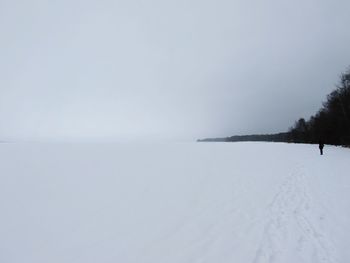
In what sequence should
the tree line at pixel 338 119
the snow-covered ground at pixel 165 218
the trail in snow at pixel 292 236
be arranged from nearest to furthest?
the trail in snow at pixel 292 236
the snow-covered ground at pixel 165 218
the tree line at pixel 338 119

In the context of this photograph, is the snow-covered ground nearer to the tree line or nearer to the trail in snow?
the trail in snow

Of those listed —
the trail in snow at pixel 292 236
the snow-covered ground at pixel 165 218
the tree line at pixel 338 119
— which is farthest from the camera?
the tree line at pixel 338 119

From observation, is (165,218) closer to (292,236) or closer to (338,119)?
(292,236)

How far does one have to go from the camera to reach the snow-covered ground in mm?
5852

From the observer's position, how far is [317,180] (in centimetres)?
1359

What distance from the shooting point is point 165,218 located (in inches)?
323

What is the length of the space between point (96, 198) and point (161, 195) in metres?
2.30

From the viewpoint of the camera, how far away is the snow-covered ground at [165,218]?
5852 mm

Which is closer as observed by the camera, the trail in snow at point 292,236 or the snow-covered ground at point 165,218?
the trail in snow at point 292,236

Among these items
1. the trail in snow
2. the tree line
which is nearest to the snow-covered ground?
the trail in snow

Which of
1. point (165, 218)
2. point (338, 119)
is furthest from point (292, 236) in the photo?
point (338, 119)

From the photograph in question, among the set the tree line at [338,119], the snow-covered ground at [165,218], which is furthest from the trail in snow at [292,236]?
the tree line at [338,119]

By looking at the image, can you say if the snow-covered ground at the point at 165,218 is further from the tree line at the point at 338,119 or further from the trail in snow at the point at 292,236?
the tree line at the point at 338,119

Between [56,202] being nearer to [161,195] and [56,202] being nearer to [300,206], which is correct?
[161,195]
